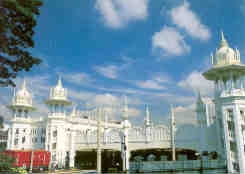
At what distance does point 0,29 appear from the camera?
11.5m

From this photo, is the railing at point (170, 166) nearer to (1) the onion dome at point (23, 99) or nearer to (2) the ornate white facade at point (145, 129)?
(2) the ornate white facade at point (145, 129)

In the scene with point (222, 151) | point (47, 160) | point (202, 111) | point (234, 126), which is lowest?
point (47, 160)

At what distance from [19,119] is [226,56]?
129ft

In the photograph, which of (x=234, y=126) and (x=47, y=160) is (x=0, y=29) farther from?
(x=47, y=160)

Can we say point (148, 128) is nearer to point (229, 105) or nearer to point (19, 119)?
point (229, 105)

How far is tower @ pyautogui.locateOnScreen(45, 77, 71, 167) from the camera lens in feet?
136

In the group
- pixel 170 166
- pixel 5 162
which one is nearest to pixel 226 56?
pixel 170 166

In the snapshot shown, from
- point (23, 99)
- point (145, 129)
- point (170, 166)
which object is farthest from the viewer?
point (23, 99)

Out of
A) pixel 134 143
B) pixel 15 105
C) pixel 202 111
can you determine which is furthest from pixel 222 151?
pixel 15 105

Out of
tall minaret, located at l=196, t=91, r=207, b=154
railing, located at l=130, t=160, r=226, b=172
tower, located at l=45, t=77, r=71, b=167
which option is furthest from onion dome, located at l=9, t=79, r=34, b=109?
tall minaret, located at l=196, t=91, r=207, b=154

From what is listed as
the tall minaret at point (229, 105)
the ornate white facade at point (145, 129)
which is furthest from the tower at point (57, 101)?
the tall minaret at point (229, 105)

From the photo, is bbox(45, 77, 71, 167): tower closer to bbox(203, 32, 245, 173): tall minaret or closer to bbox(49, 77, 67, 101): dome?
bbox(49, 77, 67, 101): dome

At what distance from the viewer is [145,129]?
34719mm

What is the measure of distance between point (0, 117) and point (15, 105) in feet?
122
